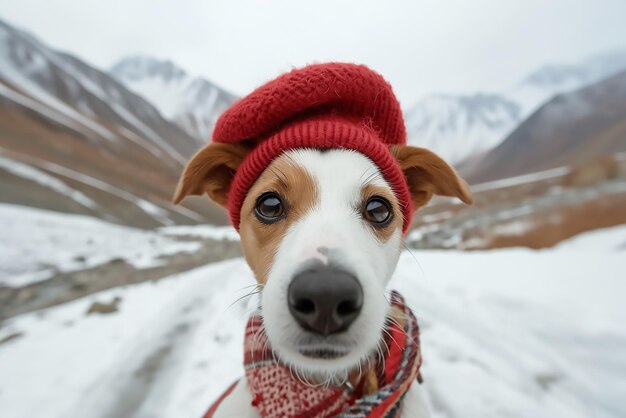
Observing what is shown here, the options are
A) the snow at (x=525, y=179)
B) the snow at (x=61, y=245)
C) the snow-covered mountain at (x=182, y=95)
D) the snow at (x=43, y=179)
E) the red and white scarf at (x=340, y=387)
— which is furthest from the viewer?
the snow-covered mountain at (x=182, y=95)

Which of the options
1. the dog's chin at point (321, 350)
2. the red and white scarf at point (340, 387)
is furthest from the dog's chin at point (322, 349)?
the red and white scarf at point (340, 387)

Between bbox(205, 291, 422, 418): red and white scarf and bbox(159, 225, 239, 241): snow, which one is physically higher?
bbox(205, 291, 422, 418): red and white scarf

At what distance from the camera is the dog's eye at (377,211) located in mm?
1418

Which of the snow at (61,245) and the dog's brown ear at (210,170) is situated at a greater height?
the dog's brown ear at (210,170)

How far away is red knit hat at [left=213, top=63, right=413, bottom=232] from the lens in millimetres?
1418

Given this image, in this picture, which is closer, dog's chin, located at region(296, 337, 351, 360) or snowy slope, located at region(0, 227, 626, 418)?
dog's chin, located at region(296, 337, 351, 360)

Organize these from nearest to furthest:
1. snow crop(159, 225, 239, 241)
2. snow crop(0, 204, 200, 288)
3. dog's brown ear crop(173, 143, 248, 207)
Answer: dog's brown ear crop(173, 143, 248, 207)
snow crop(0, 204, 200, 288)
snow crop(159, 225, 239, 241)

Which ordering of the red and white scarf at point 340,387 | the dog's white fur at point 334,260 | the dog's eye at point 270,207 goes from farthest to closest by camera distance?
the dog's eye at point 270,207 < the red and white scarf at point 340,387 < the dog's white fur at point 334,260

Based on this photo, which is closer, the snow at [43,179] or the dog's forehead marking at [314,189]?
the dog's forehead marking at [314,189]

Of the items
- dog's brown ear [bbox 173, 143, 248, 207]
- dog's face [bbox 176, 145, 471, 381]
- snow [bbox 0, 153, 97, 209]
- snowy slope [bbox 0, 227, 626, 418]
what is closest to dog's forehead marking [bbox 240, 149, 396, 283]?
dog's face [bbox 176, 145, 471, 381]

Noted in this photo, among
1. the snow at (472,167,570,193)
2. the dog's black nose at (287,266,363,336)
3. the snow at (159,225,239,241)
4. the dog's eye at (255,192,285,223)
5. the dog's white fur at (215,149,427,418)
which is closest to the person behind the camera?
the dog's black nose at (287,266,363,336)

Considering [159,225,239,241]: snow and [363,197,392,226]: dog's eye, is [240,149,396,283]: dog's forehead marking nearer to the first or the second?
[363,197,392,226]: dog's eye

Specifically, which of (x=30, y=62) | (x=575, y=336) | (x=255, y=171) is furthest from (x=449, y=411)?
(x=30, y=62)

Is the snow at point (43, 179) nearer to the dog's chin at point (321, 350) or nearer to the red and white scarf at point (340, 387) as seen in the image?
the red and white scarf at point (340, 387)
